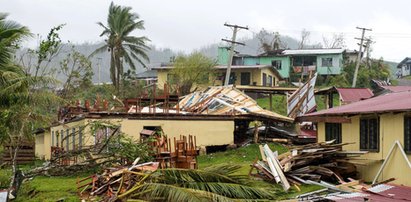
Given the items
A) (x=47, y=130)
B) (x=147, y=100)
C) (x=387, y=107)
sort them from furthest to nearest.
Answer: (x=47, y=130) → (x=147, y=100) → (x=387, y=107)

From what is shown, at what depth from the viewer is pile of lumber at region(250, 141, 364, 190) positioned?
1622 cm

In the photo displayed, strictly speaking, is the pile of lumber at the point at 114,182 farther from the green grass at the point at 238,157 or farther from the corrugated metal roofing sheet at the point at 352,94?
the corrugated metal roofing sheet at the point at 352,94

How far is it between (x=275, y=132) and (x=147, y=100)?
275 inches

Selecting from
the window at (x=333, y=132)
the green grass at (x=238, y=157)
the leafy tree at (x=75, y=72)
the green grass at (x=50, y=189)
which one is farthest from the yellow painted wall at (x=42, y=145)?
the window at (x=333, y=132)

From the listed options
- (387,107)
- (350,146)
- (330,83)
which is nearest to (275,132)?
(350,146)

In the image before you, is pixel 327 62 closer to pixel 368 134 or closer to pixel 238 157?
pixel 238 157

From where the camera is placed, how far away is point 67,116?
30.6 metres

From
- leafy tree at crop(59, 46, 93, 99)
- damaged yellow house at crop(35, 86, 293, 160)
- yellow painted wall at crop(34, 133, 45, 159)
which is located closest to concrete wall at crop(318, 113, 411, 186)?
damaged yellow house at crop(35, 86, 293, 160)

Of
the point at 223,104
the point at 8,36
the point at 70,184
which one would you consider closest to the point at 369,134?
the point at 70,184

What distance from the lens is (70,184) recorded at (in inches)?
767

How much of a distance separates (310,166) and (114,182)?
5829 mm

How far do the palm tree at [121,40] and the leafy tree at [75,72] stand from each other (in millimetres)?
3242

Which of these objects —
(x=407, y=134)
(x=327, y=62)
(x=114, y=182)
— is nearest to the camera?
(x=407, y=134)

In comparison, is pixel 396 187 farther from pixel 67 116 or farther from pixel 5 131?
pixel 67 116
